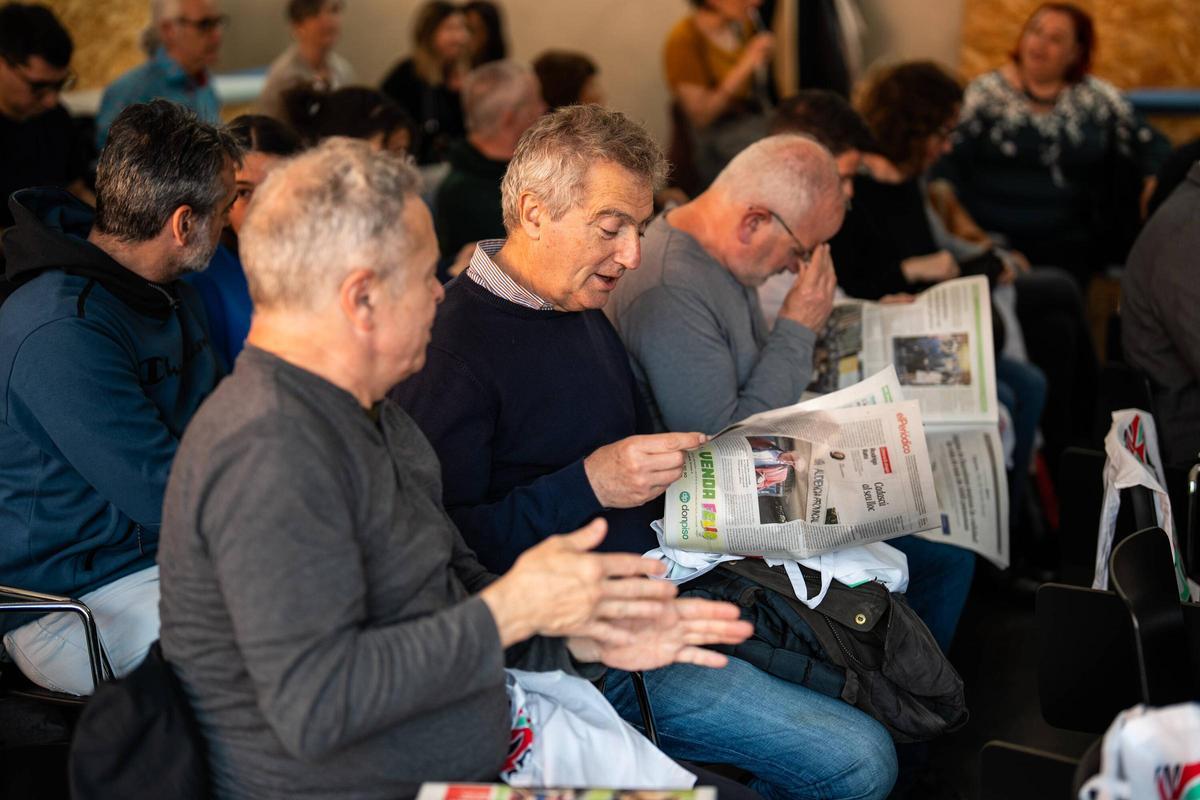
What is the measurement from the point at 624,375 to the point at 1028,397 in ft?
6.69

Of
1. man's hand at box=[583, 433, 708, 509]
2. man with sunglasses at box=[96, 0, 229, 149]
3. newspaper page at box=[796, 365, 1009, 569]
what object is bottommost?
newspaper page at box=[796, 365, 1009, 569]

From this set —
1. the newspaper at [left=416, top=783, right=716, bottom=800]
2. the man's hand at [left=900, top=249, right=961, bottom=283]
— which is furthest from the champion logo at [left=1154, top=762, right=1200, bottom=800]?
the man's hand at [left=900, top=249, right=961, bottom=283]

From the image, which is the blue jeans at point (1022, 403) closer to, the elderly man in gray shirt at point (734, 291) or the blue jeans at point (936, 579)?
the blue jeans at point (936, 579)

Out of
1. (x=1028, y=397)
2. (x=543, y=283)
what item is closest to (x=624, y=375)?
(x=543, y=283)

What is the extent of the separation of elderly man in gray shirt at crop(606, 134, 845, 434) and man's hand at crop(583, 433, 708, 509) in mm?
529

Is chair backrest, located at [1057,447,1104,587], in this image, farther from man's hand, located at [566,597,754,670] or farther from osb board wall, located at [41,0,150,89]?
osb board wall, located at [41,0,150,89]

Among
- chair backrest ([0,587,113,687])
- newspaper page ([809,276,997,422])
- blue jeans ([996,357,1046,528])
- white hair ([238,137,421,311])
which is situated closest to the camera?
white hair ([238,137,421,311])

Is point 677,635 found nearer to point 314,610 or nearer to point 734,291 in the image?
point 314,610

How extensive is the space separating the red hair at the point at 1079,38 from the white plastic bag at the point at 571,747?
14.8ft

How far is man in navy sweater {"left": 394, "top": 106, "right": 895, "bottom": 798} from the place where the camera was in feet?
6.75

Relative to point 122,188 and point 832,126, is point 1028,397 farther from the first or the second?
point 122,188

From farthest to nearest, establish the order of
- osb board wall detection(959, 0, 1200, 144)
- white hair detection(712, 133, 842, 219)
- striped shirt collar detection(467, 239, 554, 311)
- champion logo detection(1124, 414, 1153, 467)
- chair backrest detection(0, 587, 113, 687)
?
osb board wall detection(959, 0, 1200, 144)
white hair detection(712, 133, 842, 219)
champion logo detection(1124, 414, 1153, 467)
striped shirt collar detection(467, 239, 554, 311)
chair backrest detection(0, 587, 113, 687)

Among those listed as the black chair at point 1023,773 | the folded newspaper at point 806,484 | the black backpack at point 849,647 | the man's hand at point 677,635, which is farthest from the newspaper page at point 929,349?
the man's hand at point 677,635

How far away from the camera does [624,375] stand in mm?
2400
